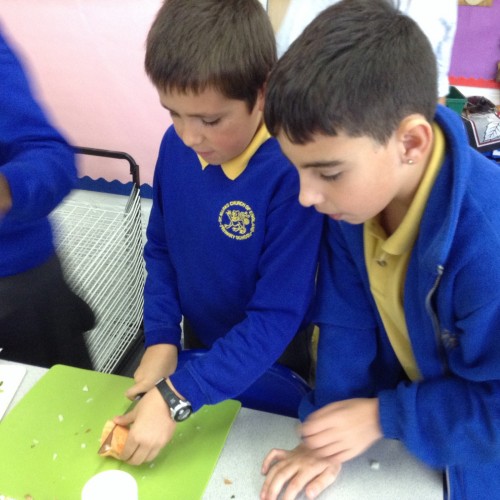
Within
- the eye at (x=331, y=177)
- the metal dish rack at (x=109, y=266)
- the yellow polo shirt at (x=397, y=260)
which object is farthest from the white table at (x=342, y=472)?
the metal dish rack at (x=109, y=266)

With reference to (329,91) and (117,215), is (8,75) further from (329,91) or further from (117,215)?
(117,215)

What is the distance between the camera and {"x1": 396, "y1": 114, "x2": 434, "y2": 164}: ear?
0.57 m

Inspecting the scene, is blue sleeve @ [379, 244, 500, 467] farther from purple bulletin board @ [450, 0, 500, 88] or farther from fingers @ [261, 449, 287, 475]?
purple bulletin board @ [450, 0, 500, 88]

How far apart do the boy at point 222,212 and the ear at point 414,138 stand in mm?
A: 188

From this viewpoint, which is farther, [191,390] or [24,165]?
[24,165]

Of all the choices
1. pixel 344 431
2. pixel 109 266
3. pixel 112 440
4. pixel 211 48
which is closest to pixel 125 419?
pixel 112 440

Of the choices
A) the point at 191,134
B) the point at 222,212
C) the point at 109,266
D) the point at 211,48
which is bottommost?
the point at 109,266

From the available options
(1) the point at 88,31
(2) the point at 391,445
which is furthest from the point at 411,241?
(1) the point at 88,31

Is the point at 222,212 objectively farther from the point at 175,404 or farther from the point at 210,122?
the point at 175,404

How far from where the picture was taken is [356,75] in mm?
552

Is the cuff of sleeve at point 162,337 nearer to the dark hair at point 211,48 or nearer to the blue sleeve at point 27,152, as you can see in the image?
the blue sleeve at point 27,152

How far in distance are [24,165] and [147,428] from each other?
437 millimetres

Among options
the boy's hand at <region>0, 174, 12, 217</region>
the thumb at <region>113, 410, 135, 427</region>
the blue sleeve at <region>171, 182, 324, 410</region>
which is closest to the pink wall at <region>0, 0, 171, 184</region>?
the boy's hand at <region>0, 174, 12, 217</region>

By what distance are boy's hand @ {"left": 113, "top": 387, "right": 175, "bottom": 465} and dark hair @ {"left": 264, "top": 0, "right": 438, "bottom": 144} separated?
40 cm
